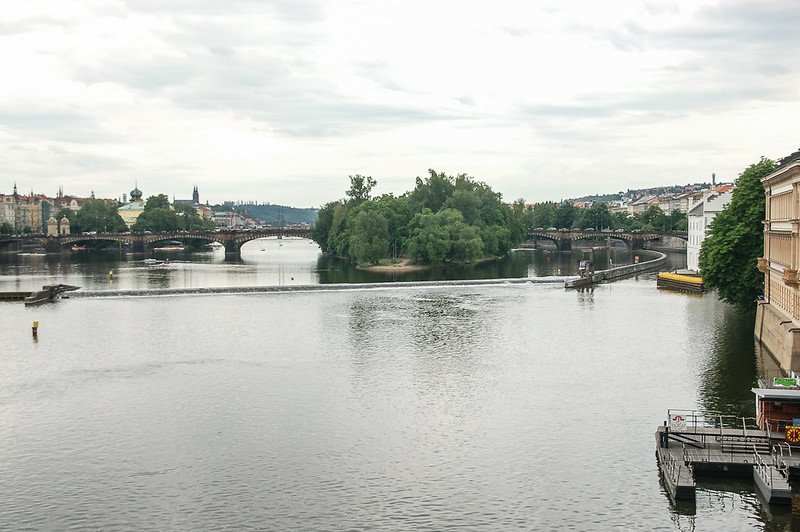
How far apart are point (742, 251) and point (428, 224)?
64313 millimetres

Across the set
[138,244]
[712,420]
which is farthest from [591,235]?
[712,420]

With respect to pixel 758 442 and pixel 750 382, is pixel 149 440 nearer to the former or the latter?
pixel 758 442

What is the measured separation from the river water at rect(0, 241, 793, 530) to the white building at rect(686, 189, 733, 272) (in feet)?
93.5

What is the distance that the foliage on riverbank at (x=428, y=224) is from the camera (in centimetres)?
11494

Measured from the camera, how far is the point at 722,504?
24.3 m

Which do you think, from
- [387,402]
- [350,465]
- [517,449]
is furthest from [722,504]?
[387,402]

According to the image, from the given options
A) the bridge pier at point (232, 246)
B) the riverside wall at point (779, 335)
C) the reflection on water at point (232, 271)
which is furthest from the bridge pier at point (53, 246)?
the riverside wall at point (779, 335)

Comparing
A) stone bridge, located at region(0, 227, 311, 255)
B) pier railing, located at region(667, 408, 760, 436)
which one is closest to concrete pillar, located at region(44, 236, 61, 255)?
stone bridge, located at region(0, 227, 311, 255)

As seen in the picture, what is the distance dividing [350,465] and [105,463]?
7577mm

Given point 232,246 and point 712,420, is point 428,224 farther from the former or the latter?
point 712,420

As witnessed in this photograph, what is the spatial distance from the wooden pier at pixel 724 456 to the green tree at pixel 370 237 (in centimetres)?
8928

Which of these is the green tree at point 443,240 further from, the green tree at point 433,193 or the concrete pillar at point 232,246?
the concrete pillar at point 232,246

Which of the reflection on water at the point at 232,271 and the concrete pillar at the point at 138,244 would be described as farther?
the concrete pillar at the point at 138,244

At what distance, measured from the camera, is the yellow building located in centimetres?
3856
